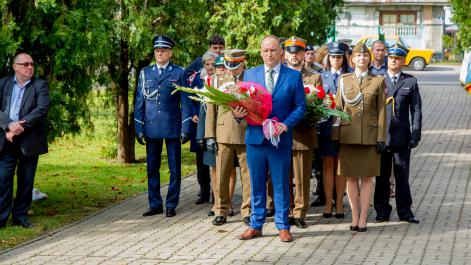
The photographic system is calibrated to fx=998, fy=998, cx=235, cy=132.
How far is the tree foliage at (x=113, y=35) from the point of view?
461 inches

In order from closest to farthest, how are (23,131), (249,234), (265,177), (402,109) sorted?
(249,234)
(265,177)
(23,131)
(402,109)

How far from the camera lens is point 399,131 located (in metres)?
11.3

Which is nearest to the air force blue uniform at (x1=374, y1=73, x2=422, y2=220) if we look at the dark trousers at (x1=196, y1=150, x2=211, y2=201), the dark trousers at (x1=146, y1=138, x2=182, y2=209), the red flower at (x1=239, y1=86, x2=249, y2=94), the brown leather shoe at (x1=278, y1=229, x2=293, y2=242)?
the brown leather shoe at (x1=278, y1=229, x2=293, y2=242)

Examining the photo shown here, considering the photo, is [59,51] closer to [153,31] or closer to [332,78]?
[332,78]

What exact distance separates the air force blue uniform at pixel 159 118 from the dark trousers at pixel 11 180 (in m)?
1.53

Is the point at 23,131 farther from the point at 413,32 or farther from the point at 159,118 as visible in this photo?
the point at 413,32

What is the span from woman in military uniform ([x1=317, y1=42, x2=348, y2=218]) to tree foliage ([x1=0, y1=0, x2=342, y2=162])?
9.13 ft

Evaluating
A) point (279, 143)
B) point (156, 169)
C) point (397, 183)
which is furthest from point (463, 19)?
point (279, 143)

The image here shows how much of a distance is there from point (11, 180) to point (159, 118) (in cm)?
193

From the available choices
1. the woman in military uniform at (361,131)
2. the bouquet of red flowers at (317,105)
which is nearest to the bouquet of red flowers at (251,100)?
the bouquet of red flowers at (317,105)

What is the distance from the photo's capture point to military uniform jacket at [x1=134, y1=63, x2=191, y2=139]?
39.7ft

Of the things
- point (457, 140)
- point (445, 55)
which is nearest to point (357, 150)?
point (457, 140)

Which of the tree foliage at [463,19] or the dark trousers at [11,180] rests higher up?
the tree foliage at [463,19]

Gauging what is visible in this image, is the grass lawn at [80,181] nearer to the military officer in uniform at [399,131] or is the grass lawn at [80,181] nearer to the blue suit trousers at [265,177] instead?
the blue suit trousers at [265,177]
